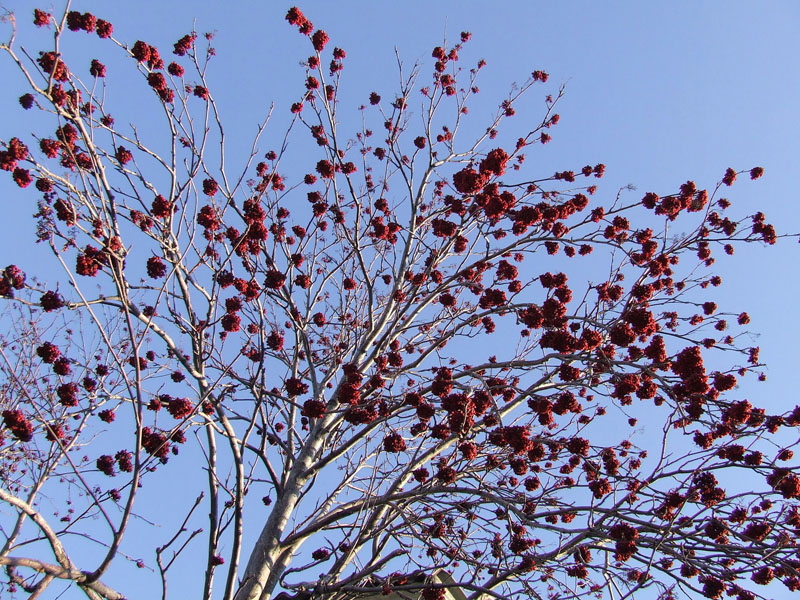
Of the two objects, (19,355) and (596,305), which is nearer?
(596,305)

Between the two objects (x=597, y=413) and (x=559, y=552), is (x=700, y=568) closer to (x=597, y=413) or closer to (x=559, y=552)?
(x=559, y=552)

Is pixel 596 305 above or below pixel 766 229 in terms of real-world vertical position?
below

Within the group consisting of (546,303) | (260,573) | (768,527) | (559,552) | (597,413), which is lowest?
(260,573)

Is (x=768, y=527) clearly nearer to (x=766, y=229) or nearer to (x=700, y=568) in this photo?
(x=700, y=568)

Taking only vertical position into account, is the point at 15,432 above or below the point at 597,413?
below

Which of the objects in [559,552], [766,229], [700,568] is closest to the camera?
[700,568]

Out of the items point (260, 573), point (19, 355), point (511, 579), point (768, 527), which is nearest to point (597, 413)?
point (768, 527)

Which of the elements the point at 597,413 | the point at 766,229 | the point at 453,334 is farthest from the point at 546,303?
the point at 766,229

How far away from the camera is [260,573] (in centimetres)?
526

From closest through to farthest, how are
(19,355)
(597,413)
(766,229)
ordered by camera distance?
(766,229)
(597,413)
(19,355)

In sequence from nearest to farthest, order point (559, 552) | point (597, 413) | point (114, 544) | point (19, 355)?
point (114, 544) → point (559, 552) → point (597, 413) → point (19, 355)

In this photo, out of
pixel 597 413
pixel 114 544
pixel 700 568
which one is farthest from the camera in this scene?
pixel 597 413

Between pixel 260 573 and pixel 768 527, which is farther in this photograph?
pixel 260 573

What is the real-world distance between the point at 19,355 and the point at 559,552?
29.6ft
